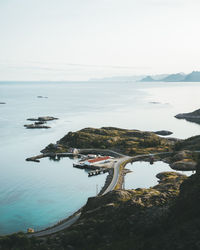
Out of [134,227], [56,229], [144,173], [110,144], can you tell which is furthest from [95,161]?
[134,227]

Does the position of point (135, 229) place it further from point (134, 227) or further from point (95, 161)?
point (95, 161)

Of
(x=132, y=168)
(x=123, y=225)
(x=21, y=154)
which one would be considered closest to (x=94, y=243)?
(x=123, y=225)

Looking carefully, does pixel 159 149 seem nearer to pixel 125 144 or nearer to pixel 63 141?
pixel 125 144

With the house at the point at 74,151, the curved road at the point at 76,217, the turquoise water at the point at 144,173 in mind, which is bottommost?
the turquoise water at the point at 144,173

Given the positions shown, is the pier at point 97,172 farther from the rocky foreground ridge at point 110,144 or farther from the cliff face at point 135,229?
the cliff face at point 135,229

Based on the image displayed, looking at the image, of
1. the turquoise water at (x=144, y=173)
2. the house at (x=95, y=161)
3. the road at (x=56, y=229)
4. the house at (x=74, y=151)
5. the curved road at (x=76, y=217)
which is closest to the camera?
the road at (x=56, y=229)

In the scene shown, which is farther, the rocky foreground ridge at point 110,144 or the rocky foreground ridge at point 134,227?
the rocky foreground ridge at point 110,144

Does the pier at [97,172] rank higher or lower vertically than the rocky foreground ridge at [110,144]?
lower

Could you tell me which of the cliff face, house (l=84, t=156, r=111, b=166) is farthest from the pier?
the cliff face

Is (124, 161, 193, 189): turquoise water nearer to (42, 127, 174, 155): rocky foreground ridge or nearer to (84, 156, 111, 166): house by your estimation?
(84, 156, 111, 166): house

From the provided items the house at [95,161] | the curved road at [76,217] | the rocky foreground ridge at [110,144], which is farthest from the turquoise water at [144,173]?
the rocky foreground ridge at [110,144]
